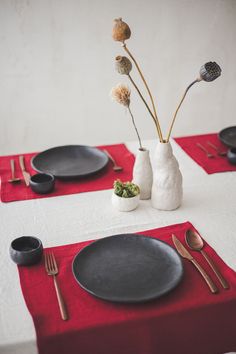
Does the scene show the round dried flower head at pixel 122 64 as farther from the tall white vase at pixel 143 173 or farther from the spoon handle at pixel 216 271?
the spoon handle at pixel 216 271

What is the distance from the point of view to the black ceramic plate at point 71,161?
1.65 meters

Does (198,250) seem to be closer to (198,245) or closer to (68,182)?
(198,245)

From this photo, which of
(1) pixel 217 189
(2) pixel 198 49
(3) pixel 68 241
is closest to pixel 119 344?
(3) pixel 68 241

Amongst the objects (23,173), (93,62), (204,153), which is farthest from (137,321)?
(93,62)

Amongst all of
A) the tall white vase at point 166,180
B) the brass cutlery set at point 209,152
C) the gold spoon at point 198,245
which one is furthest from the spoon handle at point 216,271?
the brass cutlery set at point 209,152

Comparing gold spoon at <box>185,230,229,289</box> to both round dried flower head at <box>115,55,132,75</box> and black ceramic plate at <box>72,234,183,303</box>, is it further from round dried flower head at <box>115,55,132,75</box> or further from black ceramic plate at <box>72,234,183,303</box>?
round dried flower head at <box>115,55,132,75</box>

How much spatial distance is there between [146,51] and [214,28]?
504 millimetres

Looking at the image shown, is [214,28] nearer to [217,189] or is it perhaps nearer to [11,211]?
[217,189]

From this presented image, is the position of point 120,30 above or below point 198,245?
above

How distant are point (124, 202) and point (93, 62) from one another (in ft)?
6.14

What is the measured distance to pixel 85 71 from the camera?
3.08 meters

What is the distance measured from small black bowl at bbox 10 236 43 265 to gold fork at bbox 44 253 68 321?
25 mm

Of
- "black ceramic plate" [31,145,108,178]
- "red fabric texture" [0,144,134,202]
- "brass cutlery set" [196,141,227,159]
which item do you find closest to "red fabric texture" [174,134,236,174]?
"brass cutlery set" [196,141,227,159]

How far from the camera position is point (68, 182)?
1.61 m
